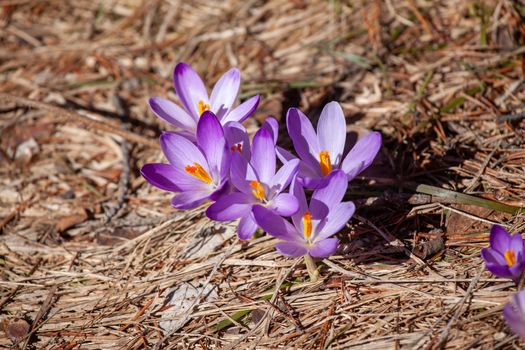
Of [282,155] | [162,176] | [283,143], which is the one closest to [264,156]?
[282,155]

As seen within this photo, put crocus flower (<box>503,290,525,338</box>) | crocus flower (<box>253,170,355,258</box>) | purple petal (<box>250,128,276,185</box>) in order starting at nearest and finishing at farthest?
1. crocus flower (<box>503,290,525,338</box>)
2. crocus flower (<box>253,170,355,258</box>)
3. purple petal (<box>250,128,276,185</box>)

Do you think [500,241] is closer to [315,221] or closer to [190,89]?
[315,221]

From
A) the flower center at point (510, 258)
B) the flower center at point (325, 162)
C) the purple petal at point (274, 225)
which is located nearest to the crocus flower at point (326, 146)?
the flower center at point (325, 162)

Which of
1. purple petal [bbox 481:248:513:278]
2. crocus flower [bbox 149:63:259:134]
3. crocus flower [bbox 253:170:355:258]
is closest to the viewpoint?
purple petal [bbox 481:248:513:278]

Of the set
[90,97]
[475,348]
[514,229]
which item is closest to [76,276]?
[90,97]

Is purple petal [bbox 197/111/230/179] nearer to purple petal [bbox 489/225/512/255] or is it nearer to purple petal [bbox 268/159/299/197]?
purple petal [bbox 268/159/299/197]

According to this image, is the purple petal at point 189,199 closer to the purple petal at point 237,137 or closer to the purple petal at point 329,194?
the purple petal at point 237,137

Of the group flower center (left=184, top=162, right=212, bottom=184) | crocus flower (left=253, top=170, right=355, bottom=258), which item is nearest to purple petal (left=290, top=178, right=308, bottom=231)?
crocus flower (left=253, top=170, right=355, bottom=258)
